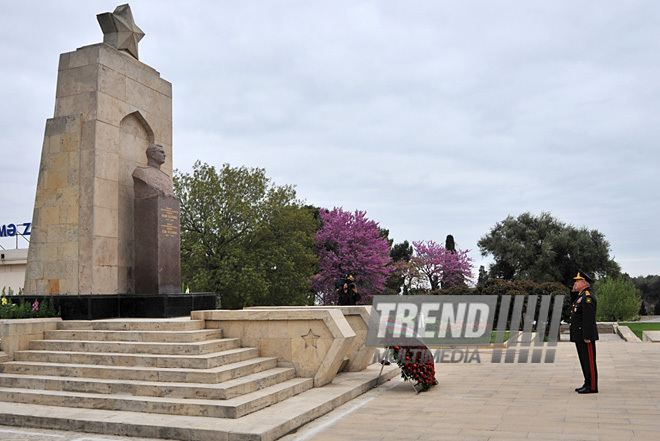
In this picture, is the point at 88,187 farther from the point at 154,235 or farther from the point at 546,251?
the point at 546,251

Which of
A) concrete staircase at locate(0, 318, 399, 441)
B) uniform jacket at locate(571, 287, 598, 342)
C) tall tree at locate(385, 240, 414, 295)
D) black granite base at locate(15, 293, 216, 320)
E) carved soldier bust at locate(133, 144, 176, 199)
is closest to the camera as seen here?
concrete staircase at locate(0, 318, 399, 441)

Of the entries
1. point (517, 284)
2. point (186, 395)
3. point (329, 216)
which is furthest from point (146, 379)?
point (329, 216)

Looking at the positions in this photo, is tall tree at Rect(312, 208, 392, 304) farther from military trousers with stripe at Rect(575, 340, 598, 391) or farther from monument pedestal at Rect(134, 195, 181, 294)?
military trousers with stripe at Rect(575, 340, 598, 391)

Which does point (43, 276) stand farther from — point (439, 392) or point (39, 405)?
point (439, 392)

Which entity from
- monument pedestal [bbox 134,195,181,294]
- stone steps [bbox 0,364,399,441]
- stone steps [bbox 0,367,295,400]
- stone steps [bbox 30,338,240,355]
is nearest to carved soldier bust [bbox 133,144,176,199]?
monument pedestal [bbox 134,195,181,294]

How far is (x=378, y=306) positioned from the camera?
13172 millimetres

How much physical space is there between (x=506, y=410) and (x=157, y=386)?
4665 mm

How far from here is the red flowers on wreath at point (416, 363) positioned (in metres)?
9.60

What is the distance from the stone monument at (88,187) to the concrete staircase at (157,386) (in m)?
1.39

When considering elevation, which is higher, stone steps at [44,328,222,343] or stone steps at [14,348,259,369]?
stone steps at [44,328,222,343]

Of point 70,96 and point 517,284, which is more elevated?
point 70,96

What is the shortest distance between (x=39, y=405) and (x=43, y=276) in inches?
154

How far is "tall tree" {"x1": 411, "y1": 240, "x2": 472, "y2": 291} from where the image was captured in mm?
44812

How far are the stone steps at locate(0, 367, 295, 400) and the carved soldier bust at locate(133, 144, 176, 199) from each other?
13.9 feet
